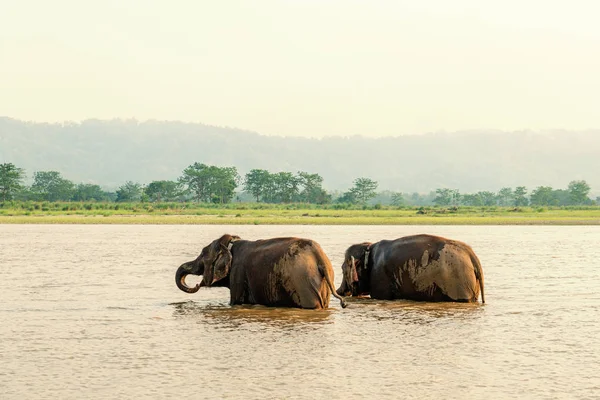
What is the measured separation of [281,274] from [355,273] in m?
2.76

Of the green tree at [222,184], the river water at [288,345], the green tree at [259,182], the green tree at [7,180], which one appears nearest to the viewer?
the river water at [288,345]

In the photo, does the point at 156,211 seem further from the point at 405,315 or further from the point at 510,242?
the point at 405,315

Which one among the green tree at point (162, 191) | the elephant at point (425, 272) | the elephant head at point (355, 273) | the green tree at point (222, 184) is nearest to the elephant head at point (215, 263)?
the elephant head at point (355, 273)

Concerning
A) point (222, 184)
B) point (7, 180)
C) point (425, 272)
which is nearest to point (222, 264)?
point (425, 272)

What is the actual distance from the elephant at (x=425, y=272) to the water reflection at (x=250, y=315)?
6.90ft

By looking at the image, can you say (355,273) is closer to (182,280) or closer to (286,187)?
(182,280)

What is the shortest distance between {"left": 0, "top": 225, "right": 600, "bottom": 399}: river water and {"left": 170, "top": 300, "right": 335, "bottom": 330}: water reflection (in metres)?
0.04

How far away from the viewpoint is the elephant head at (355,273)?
18594mm

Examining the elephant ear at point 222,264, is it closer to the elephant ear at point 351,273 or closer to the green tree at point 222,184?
the elephant ear at point 351,273

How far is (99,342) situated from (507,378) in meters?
6.11

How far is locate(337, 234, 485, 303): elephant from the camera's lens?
17422 mm

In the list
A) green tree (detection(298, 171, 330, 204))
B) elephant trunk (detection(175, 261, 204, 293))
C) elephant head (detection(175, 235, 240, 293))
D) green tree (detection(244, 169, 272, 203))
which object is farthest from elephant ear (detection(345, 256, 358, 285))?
green tree (detection(244, 169, 272, 203))

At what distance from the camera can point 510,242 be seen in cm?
4272

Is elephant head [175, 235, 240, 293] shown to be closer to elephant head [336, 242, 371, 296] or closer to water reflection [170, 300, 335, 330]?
water reflection [170, 300, 335, 330]
